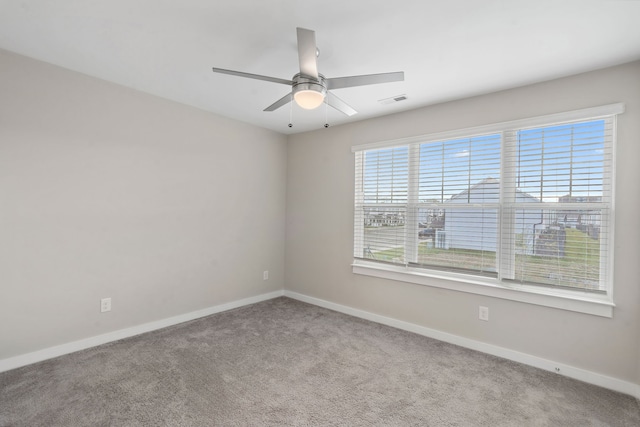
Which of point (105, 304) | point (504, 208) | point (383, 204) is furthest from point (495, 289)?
point (105, 304)

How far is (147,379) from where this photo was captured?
7.46 feet

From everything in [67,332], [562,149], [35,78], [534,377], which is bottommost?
[534,377]

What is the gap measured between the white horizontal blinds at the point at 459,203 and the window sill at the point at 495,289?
5.1 inches

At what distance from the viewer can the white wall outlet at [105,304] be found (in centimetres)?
279

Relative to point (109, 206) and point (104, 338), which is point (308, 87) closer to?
point (109, 206)

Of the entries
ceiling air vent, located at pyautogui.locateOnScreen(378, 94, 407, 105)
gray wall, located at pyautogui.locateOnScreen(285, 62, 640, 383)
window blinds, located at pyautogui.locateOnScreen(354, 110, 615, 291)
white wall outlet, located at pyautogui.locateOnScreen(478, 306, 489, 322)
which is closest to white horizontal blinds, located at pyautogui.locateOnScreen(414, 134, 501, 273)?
window blinds, located at pyautogui.locateOnScreen(354, 110, 615, 291)

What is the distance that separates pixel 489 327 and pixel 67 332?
381 centimetres

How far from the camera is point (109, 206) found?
9.23 ft

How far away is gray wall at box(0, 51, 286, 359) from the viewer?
2350mm

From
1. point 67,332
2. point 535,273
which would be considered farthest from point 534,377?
point 67,332

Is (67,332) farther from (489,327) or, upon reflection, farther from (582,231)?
(582,231)

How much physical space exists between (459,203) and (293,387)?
2299mm

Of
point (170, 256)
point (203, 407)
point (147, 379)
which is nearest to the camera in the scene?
point (203, 407)

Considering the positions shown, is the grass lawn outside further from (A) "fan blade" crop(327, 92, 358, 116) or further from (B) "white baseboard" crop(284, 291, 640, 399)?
(A) "fan blade" crop(327, 92, 358, 116)
